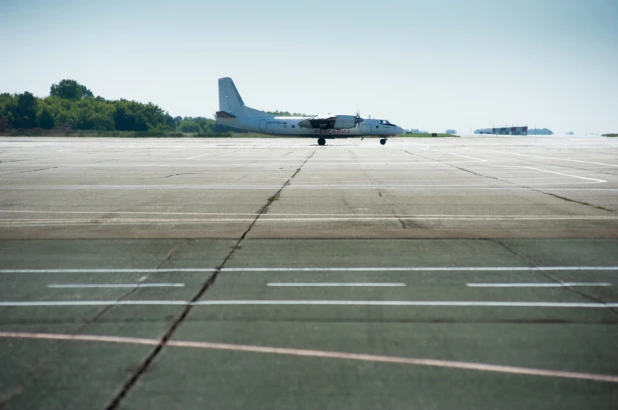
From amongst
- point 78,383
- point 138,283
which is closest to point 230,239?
point 138,283

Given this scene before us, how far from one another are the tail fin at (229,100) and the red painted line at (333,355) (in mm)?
69468

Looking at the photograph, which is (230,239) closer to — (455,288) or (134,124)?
(455,288)

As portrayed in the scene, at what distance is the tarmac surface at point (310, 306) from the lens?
5668 millimetres

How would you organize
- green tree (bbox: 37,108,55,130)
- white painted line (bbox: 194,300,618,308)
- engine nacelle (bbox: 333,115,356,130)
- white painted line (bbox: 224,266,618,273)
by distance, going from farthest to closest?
1. green tree (bbox: 37,108,55,130)
2. engine nacelle (bbox: 333,115,356,130)
3. white painted line (bbox: 224,266,618,273)
4. white painted line (bbox: 194,300,618,308)

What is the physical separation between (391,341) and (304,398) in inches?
74.2

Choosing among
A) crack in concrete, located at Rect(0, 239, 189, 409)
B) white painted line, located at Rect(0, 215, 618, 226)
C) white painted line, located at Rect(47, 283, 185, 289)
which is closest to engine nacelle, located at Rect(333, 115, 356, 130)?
white painted line, located at Rect(0, 215, 618, 226)

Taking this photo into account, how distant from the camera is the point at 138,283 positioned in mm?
9664

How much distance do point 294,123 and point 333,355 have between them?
6694cm

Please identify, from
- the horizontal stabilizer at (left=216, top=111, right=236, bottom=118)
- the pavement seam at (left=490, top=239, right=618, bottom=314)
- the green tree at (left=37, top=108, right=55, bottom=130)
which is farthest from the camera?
the green tree at (left=37, top=108, right=55, bottom=130)

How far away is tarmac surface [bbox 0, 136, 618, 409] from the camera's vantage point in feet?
18.6

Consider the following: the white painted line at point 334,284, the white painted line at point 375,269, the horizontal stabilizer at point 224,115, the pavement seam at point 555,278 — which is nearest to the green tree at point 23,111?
the horizontal stabilizer at point 224,115

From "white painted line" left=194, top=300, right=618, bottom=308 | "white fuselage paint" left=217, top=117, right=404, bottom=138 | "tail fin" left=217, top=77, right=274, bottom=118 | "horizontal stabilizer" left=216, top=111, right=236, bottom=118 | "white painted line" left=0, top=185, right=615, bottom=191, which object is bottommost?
"white painted line" left=0, top=185, right=615, bottom=191

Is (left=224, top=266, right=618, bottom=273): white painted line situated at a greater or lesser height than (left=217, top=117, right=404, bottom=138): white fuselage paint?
lesser

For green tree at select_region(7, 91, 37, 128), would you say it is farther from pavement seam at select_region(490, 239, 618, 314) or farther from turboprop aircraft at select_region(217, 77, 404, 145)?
pavement seam at select_region(490, 239, 618, 314)
